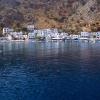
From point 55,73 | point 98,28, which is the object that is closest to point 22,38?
point 98,28

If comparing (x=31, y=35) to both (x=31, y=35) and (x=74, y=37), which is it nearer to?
(x=31, y=35)

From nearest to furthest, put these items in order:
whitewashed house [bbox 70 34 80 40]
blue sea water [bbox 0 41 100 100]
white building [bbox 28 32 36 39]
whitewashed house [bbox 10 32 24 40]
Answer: blue sea water [bbox 0 41 100 100]
whitewashed house [bbox 70 34 80 40]
whitewashed house [bbox 10 32 24 40]
white building [bbox 28 32 36 39]

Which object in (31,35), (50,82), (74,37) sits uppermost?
(31,35)

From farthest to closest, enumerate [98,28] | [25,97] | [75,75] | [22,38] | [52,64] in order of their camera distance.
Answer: [98,28] < [22,38] < [52,64] < [75,75] < [25,97]

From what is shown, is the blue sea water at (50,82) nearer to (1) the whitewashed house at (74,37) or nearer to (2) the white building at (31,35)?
(1) the whitewashed house at (74,37)

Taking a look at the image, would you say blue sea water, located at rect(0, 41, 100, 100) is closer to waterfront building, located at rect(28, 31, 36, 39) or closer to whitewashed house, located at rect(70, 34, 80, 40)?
whitewashed house, located at rect(70, 34, 80, 40)

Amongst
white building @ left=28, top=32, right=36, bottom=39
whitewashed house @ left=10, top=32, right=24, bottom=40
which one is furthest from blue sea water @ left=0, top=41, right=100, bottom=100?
white building @ left=28, top=32, right=36, bottom=39

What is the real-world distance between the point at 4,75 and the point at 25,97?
48.8ft

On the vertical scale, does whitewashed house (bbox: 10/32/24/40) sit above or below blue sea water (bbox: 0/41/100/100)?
above

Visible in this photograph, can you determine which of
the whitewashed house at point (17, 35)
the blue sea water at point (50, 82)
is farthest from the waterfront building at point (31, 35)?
the blue sea water at point (50, 82)

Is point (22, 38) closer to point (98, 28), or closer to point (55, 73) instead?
point (98, 28)

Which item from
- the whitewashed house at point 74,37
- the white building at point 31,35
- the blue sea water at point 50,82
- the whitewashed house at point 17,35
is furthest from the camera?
the white building at point 31,35

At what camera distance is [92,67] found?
57.0 meters

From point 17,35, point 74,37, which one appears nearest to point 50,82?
point 74,37
